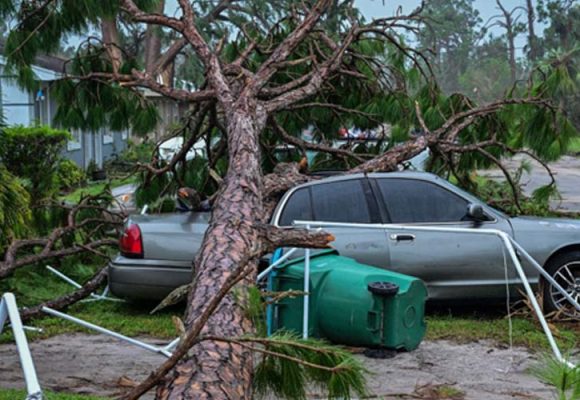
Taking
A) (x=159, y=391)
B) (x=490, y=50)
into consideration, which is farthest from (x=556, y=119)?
(x=490, y=50)

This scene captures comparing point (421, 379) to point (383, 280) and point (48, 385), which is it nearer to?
point (383, 280)

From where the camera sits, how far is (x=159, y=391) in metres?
3.10

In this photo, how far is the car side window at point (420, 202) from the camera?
8.16 m

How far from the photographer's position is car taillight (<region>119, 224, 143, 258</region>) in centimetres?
812

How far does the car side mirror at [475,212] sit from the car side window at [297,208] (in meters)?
1.53

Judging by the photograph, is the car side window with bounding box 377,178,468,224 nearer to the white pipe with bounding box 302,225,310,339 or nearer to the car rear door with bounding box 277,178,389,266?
the car rear door with bounding box 277,178,389,266

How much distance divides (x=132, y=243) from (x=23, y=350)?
5.48m

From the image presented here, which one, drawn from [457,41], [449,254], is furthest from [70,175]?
[457,41]

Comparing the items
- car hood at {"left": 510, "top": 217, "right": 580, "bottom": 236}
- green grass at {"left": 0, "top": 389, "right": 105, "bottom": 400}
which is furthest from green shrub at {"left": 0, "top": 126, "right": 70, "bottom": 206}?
car hood at {"left": 510, "top": 217, "right": 580, "bottom": 236}

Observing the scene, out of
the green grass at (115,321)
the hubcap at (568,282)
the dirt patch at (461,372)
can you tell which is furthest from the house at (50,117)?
the dirt patch at (461,372)

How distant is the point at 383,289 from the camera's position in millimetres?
6160

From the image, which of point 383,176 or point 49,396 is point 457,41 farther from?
point 49,396

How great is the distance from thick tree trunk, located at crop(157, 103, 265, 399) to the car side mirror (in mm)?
2188

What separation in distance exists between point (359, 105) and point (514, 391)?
5.74m
